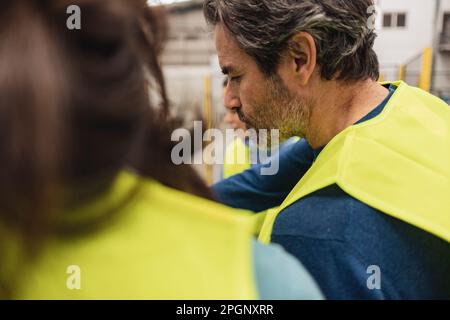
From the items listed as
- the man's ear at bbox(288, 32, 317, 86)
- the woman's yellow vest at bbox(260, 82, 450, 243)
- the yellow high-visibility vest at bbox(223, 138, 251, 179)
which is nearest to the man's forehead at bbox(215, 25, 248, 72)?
the man's ear at bbox(288, 32, 317, 86)

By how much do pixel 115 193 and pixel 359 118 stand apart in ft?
2.26

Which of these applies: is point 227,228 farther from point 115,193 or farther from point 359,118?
point 359,118

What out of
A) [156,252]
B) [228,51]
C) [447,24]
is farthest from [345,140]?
[447,24]

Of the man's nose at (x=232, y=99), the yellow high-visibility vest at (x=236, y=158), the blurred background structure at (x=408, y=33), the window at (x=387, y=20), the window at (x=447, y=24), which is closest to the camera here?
the man's nose at (x=232, y=99)

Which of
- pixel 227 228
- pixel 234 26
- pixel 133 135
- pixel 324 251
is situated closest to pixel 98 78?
pixel 133 135

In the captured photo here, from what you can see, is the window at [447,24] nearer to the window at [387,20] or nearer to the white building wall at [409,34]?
the white building wall at [409,34]

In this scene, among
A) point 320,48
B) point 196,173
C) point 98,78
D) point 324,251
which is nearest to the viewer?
point 98,78

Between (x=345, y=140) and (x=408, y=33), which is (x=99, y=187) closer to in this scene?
→ (x=345, y=140)

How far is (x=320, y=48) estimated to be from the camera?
97 cm

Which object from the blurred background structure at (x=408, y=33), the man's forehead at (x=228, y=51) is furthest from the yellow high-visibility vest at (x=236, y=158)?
the blurred background structure at (x=408, y=33)

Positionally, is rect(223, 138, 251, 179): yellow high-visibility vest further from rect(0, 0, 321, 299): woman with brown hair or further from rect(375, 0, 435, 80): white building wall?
rect(375, 0, 435, 80): white building wall

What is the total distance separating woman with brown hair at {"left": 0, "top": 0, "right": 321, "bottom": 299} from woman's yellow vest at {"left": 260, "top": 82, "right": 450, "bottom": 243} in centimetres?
38

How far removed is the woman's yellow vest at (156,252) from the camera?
38cm

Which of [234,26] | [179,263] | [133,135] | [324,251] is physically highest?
[234,26]
